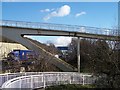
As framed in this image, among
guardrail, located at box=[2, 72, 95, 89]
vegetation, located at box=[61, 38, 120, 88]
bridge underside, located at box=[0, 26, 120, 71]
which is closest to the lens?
guardrail, located at box=[2, 72, 95, 89]

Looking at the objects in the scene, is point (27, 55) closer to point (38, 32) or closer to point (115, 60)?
point (38, 32)

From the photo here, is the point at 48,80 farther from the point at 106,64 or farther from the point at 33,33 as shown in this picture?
the point at 33,33

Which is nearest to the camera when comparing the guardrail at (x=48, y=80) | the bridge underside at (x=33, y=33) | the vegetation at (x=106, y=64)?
the guardrail at (x=48, y=80)

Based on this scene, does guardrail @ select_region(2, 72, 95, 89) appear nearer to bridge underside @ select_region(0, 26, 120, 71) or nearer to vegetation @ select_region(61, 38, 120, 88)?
vegetation @ select_region(61, 38, 120, 88)

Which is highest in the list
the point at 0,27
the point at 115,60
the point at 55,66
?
the point at 0,27

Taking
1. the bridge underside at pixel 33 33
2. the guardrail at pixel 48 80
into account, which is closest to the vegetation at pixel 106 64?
the guardrail at pixel 48 80

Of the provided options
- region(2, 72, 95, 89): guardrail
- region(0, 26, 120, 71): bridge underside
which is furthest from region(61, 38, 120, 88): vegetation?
region(0, 26, 120, 71): bridge underside

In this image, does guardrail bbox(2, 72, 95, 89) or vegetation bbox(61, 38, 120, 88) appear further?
vegetation bbox(61, 38, 120, 88)

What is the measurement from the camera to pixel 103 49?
19938 millimetres

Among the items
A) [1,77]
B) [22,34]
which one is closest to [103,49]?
[1,77]

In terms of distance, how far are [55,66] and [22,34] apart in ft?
29.1

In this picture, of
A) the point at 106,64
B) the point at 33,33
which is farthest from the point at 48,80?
the point at 33,33

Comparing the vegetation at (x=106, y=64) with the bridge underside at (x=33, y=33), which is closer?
the vegetation at (x=106, y=64)

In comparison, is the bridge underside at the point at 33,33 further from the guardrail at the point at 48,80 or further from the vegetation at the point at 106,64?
the vegetation at the point at 106,64
